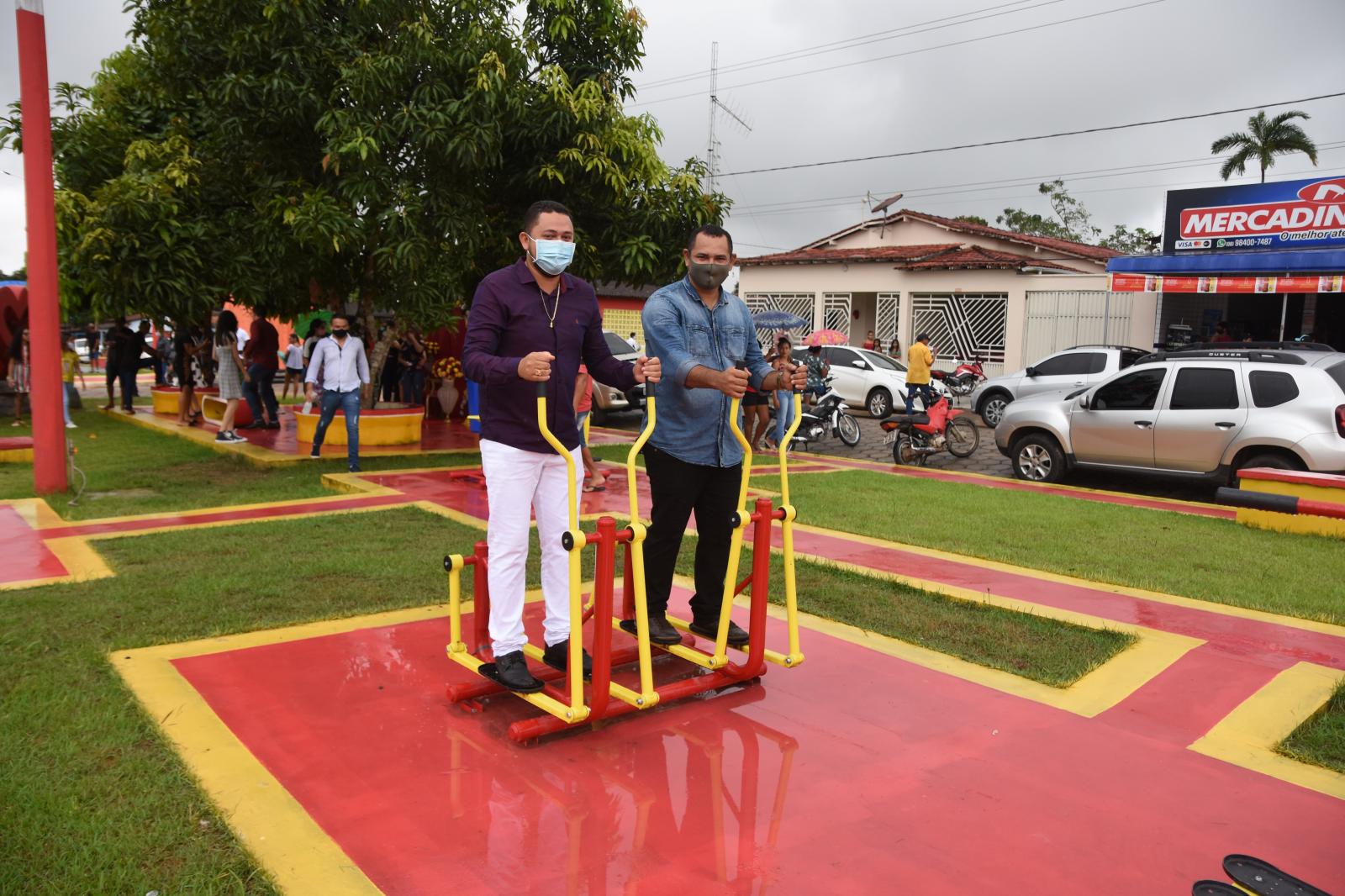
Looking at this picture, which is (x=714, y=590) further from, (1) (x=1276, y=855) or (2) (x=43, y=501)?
(2) (x=43, y=501)

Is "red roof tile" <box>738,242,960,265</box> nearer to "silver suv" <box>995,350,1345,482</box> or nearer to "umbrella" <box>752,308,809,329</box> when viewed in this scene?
"umbrella" <box>752,308,809,329</box>

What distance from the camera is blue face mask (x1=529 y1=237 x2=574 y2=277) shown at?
3.99 metres

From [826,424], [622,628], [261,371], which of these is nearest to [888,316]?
[826,424]

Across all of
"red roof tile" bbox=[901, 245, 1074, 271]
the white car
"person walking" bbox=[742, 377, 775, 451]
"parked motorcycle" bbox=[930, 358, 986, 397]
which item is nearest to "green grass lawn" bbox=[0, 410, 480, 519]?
"person walking" bbox=[742, 377, 775, 451]

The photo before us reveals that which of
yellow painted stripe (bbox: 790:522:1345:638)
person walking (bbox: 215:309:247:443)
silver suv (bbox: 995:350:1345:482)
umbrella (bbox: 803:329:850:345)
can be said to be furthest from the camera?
umbrella (bbox: 803:329:850:345)

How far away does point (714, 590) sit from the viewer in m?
4.71

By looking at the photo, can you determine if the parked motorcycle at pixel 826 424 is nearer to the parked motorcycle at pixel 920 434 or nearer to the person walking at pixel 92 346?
the parked motorcycle at pixel 920 434

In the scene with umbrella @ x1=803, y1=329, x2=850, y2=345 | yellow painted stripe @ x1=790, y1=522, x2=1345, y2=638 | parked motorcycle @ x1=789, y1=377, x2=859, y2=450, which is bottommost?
yellow painted stripe @ x1=790, y1=522, x2=1345, y2=638

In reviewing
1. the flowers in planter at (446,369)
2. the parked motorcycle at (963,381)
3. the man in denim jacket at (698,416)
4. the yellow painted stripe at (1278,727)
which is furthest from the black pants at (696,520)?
the parked motorcycle at (963,381)

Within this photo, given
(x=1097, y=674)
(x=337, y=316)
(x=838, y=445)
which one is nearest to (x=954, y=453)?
(x=838, y=445)

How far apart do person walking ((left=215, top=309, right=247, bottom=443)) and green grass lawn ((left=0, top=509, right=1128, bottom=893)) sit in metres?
5.92

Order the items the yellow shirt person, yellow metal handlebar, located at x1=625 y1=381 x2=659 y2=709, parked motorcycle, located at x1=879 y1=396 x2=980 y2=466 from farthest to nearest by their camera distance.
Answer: the yellow shirt person, parked motorcycle, located at x1=879 y1=396 x2=980 y2=466, yellow metal handlebar, located at x1=625 y1=381 x2=659 y2=709

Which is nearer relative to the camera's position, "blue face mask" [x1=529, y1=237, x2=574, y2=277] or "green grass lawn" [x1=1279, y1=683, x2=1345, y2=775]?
"green grass lawn" [x1=1279, y1=683, x2=1345, y2=775]

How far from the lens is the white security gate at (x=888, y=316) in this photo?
27.7 meters
